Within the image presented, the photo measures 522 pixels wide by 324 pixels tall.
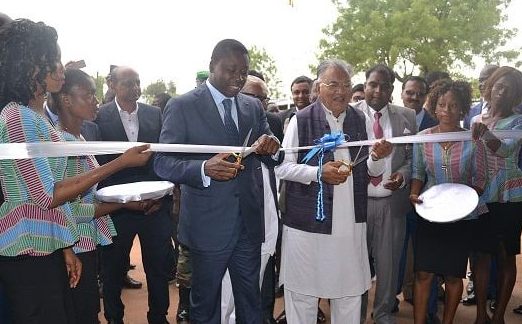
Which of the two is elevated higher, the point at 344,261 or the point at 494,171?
the point at 494,171

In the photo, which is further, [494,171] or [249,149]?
[494,171]

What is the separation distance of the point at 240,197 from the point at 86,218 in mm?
985

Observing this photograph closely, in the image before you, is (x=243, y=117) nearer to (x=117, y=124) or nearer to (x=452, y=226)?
(x=117, y=124)

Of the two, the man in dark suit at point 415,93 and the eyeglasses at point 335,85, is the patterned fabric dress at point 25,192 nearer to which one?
the eyeglasses at point 335,85

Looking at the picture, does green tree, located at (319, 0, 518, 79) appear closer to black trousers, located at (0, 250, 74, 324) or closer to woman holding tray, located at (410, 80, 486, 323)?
woman holding tray, located at (410, 80, 486, 323)

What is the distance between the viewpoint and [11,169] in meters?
2.09

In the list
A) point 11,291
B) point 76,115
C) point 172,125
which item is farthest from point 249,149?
point 11,291

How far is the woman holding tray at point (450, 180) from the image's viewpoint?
3605 millimetres

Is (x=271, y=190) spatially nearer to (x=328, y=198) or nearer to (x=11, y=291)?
(x=328, y=198)

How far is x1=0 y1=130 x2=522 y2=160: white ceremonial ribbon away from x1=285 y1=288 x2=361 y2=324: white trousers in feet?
3.62

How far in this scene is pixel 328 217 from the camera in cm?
325

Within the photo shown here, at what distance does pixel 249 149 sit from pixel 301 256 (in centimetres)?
95

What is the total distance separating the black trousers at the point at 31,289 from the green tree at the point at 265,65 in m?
43.0

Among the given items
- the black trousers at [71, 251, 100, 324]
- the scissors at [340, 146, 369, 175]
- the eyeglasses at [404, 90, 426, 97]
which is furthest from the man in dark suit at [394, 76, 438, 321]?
the black trousers at [71, 251, 100, 324]
